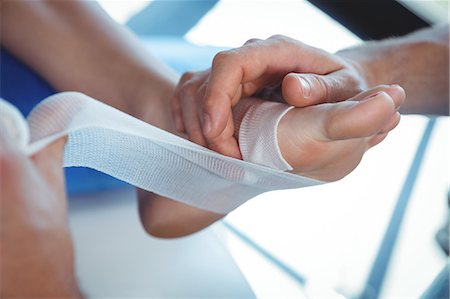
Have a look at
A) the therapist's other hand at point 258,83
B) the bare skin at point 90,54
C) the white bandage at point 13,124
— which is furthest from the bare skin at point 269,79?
the white bandage at point 13,124

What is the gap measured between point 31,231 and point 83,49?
53 cm

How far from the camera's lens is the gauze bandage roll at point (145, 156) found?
0.42m

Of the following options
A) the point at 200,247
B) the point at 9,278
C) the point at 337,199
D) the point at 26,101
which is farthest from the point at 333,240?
the point at 9,278

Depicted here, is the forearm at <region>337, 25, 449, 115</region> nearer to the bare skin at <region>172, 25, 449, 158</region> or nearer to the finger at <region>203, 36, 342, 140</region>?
the bare skin at <region>172, 25, 449, 158</region>

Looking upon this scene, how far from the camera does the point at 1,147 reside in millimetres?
328

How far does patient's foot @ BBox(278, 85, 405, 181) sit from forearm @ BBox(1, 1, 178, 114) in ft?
1.03

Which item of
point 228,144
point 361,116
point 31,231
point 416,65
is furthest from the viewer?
point 416,65

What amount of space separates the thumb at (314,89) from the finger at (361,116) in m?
→ 0.04

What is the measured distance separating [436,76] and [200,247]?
1.52 ft

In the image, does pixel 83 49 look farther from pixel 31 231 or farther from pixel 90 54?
pixel 31 231

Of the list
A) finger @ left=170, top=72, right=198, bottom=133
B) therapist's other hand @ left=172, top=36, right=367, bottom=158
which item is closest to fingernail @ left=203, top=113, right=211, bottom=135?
therapist's other hand @ left=172, top=36, right=367, bottom=158

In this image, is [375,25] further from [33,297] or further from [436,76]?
[33,297]

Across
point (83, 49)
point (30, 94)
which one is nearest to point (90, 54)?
point (83, 49)

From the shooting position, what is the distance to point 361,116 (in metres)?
0.45
